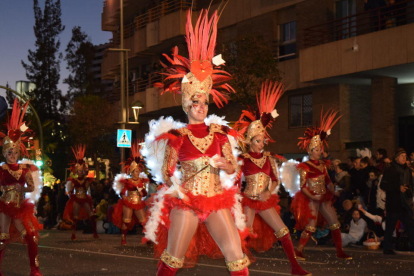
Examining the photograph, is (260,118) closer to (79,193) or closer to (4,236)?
(4,236)

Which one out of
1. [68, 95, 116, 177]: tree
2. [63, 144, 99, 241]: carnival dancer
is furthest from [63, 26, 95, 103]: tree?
[63, 144, 99, 241]: carnival dancer

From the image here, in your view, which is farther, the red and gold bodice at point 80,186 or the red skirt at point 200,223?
the red and gold bodice at point 80,186

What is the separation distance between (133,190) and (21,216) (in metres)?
6.57

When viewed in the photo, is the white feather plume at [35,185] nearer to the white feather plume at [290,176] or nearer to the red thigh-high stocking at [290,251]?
the red thigh-high stocking at [290,251]

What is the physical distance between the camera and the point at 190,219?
7.06 metres

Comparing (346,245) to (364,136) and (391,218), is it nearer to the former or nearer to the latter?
(391,218)

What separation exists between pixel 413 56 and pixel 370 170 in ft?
14.0

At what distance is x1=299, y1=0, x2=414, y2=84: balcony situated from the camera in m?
19.4

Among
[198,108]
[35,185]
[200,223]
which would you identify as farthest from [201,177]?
[35,185]

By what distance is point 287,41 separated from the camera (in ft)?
87.9

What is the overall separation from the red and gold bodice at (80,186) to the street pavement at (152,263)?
3.46 meters

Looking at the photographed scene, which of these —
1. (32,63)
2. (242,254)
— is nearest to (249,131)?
(242,254)

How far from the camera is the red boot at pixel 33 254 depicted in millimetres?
10844

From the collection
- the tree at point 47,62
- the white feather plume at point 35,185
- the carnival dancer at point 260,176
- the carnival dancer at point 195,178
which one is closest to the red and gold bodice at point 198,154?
the carnival dancer at point 195,178
